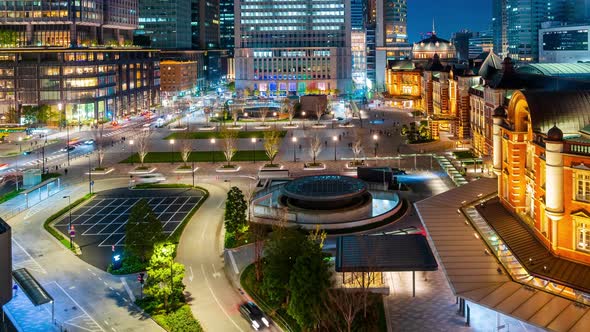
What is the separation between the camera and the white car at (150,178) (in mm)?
79688

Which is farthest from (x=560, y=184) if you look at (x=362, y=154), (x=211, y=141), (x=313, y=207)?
(x=211, y=141)

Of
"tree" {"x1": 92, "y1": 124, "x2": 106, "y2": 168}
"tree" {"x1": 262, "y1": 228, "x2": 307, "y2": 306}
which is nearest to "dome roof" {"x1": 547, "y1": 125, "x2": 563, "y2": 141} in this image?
"tree" {"x1": 262, "y1": 228, "x2": 307, "y2": 306}

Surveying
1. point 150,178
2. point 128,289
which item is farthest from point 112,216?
point 128,289

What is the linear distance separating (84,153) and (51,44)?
5969 centimetres

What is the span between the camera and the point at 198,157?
97.0 meters

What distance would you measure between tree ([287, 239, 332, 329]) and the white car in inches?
1928

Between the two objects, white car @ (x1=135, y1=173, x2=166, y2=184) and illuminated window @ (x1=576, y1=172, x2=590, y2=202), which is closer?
illuminated window @ (x1=576, y1=172, x2=590, y2=202)

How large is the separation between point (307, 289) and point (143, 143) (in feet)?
222

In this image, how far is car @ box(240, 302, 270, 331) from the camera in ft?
119

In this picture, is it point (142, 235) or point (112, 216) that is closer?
point (142, 235)

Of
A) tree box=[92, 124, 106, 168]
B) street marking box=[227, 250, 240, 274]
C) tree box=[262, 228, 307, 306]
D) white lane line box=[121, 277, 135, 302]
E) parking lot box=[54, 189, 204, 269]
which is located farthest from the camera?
tree box=[92, 124, 106, 168]

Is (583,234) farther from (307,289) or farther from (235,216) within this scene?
(235,216)

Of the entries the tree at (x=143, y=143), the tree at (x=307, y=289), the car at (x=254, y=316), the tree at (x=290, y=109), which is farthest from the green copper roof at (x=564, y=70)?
the tree at (x=290, y=109)

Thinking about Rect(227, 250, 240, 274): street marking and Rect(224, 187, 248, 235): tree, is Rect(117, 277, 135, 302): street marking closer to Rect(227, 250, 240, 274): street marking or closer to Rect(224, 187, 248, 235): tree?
Rect(227, 250, 240, 274): street marking
